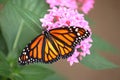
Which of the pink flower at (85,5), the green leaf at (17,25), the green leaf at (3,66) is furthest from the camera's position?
the pink flower at (85,5)

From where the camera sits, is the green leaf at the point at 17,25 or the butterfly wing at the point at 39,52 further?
the green leaf at the point at 17,25

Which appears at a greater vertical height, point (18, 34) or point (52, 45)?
point (18, 34)

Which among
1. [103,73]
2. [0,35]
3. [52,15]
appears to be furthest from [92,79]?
[52,15]

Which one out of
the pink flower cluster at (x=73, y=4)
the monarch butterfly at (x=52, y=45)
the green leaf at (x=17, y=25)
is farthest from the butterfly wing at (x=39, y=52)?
the pink flower cluster at (x=73, y=4)

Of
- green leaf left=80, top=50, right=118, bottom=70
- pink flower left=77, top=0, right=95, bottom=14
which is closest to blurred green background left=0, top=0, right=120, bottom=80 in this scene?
green leaf left=80, top=50, right=118, bottom=70

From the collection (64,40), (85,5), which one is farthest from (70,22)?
(85,5)

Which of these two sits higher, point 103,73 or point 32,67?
point 103,73

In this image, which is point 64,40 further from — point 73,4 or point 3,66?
point 73,4

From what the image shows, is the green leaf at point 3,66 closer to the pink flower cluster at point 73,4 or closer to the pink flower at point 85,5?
the pink flower cluster at point 73,4

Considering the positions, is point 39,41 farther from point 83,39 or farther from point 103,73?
point 103,73
